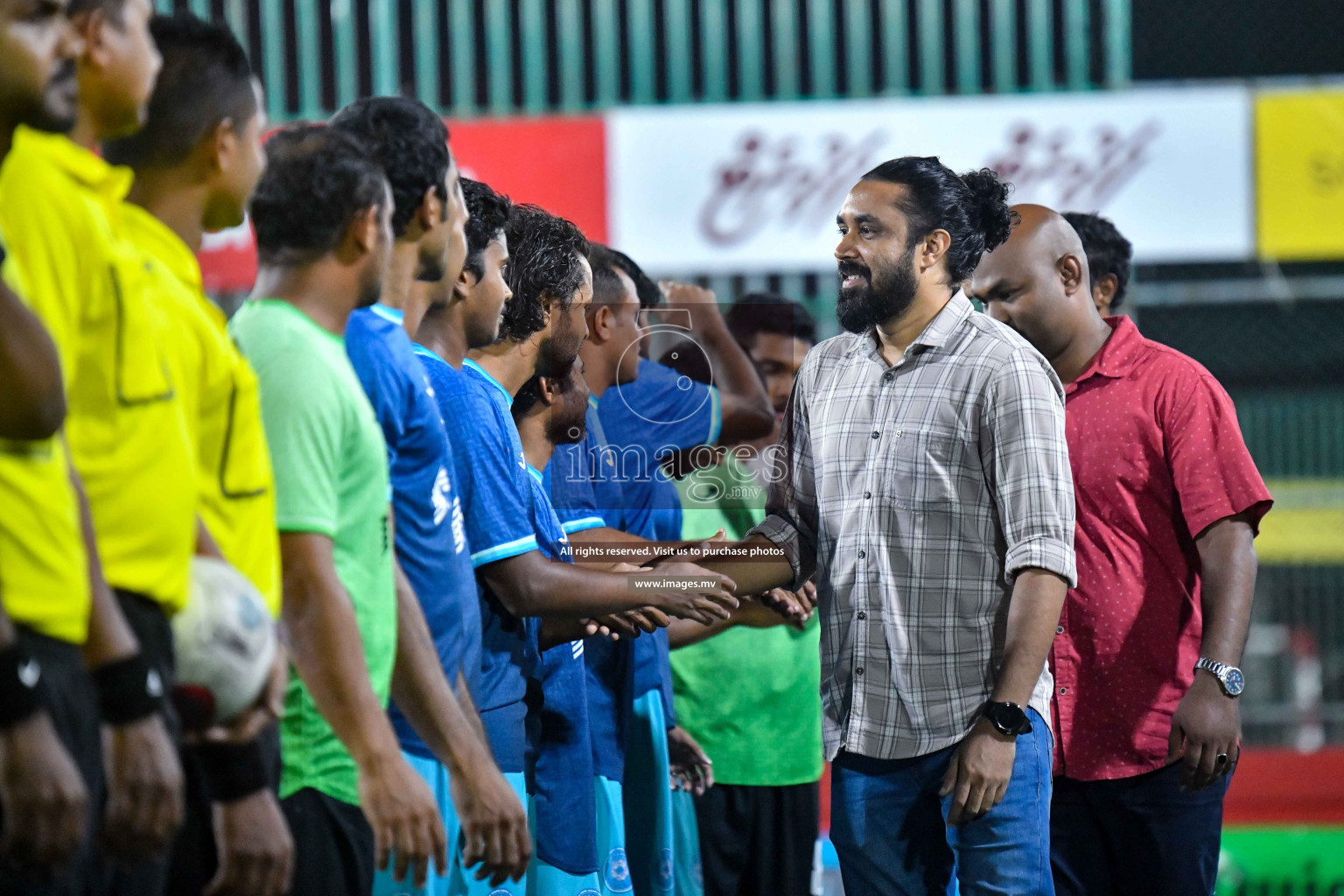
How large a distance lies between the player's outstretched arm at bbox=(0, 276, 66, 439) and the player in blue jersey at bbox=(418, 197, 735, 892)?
141 cm

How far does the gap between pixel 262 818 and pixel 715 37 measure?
8.85 metres

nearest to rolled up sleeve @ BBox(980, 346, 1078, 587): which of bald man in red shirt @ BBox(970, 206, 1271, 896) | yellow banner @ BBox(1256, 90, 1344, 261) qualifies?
bald man in red shirt @ BBox(970, 206, 1271, 896)

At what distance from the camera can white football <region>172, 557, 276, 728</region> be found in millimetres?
1836

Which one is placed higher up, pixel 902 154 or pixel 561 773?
pixel 902 154

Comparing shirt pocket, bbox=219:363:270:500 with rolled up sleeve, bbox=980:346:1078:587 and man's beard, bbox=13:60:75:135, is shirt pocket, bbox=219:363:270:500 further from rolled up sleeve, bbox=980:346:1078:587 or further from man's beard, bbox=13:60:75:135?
rolled up sleeve, bbox=980:346:1078:587

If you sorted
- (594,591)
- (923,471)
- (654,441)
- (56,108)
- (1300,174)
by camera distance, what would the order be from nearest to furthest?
(56,108) < (923,471) < (594,591) < (654,441) < (1300,174)

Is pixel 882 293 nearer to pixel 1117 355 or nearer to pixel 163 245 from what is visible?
pixel 1117 355

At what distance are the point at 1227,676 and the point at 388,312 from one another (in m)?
2.05

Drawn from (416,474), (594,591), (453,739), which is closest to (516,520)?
(594,591)

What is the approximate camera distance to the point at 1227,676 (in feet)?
10.9

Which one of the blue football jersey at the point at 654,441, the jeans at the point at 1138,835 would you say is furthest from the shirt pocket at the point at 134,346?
the jeans at the point at 1138,835

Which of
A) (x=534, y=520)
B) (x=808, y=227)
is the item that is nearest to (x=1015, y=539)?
(x=534, y=520)

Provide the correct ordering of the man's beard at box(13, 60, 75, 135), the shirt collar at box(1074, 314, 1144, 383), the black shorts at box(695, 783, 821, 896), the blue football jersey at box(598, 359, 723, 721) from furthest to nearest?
1. the black shorts at box(695, 783, 821, 896)
2. the blue football jersey at box(598, 359, 723, 721)
3. the shirt collar at box(1074, 314, 1144, 383)
4. the man's beard at box(13, 60, 75, 135)

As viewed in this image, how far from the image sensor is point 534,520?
3264 millimetres
